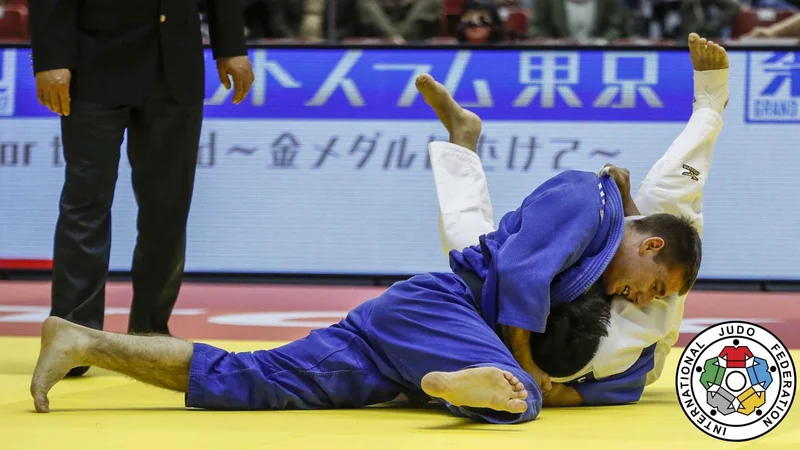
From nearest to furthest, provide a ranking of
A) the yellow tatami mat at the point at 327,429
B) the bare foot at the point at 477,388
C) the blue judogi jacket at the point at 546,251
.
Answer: the yellow tatami mat at the point at 327,429, the bare foot at the point at 477,388, the blue judogi jacket at the point at 546,251

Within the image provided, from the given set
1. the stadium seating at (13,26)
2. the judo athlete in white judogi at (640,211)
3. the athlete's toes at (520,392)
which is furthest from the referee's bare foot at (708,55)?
the stadium seating at (13,26)

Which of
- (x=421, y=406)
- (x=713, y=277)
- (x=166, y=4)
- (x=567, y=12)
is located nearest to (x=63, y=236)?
(x=166, y=4)

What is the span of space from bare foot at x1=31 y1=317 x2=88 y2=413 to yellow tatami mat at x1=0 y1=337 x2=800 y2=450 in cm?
6

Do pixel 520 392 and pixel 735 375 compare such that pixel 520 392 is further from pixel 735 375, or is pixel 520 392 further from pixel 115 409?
pixel 115 409

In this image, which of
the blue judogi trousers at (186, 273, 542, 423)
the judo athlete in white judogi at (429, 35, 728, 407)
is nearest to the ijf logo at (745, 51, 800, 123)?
the judo athlete in white judogi at (429, 35, 728, 407)

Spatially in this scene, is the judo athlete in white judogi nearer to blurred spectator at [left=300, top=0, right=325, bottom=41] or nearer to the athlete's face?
the athlete's face

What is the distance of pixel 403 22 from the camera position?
788 centimetres

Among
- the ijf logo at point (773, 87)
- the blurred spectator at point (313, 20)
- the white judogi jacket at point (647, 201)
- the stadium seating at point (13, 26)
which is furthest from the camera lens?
the blurred spectator at point (313, 20)

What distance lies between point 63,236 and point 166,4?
2.81 feet

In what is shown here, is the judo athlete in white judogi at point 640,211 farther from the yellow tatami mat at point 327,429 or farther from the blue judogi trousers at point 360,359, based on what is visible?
the blue judogi trousers at point 360,359

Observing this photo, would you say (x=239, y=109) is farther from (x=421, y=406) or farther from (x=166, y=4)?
(x=421, y=406)

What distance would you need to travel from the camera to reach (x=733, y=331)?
233 centimetres

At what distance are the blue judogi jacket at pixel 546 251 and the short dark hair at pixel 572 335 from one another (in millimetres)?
44

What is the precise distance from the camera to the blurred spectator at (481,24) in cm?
Result: 735
